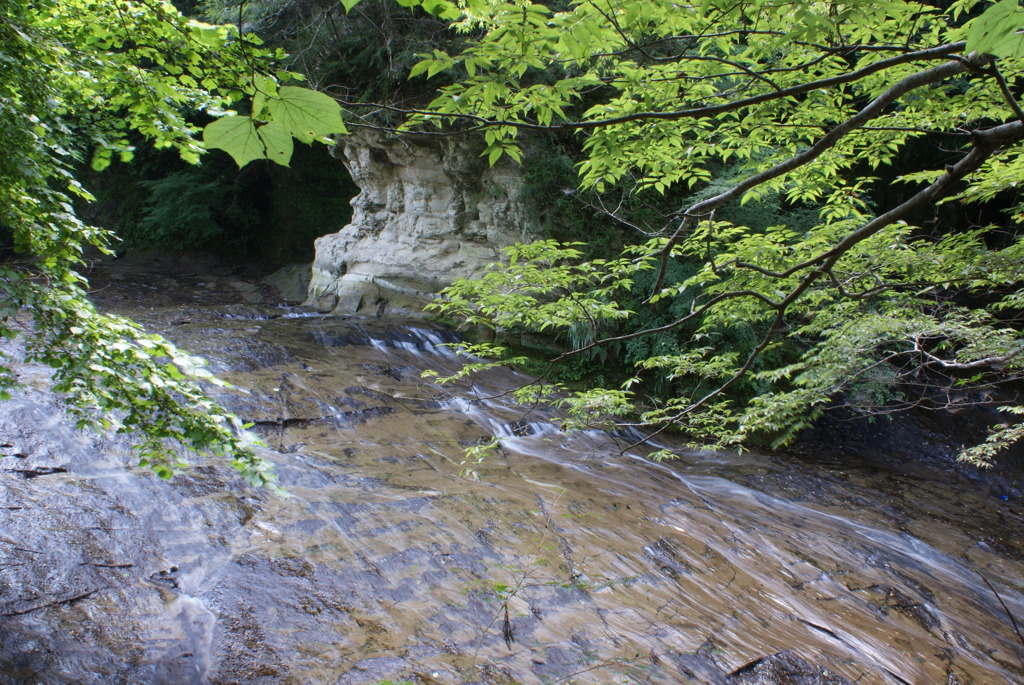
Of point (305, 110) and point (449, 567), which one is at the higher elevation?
point (305, 110)

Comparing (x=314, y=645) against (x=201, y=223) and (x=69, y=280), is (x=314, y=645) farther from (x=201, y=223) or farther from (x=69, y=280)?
(x=201, y=223)

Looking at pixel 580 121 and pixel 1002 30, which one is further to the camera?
pixel 580 121

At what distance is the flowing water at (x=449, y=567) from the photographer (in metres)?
2.93

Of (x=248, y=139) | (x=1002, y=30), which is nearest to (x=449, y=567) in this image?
(x=248, y=139)

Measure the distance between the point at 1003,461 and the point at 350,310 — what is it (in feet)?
37.7

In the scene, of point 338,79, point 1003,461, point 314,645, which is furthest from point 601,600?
point 338,79

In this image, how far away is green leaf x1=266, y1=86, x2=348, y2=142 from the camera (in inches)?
33.8

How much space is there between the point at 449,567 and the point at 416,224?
29.9 ft

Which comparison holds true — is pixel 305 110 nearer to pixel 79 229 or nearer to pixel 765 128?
pixel 79 229

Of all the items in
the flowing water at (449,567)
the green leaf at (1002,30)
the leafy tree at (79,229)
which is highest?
the green leaf at (1002,30)

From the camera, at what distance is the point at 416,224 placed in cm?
1189

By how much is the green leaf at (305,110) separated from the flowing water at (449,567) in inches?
105

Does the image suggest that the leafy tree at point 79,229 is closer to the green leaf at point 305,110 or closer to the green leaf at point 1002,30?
the green leaf at point 305,110

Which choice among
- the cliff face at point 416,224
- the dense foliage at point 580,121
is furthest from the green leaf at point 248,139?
the cliff face at point 416,224
